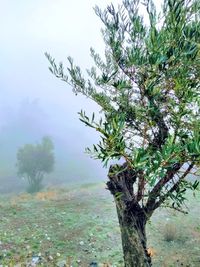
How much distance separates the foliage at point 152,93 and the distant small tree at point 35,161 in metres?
43.8

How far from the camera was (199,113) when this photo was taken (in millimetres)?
7664

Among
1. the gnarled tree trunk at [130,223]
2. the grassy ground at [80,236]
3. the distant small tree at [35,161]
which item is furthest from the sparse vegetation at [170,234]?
the distant small tree at [35,161]

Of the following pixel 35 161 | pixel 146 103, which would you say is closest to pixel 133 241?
pixel 146 103

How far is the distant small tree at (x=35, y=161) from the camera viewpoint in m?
52.6

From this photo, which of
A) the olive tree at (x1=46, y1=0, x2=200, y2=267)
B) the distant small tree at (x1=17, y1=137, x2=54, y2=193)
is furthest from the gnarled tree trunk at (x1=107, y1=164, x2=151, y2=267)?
the distant small tree at (x1=17, y1=137, x2=54, y2=193)

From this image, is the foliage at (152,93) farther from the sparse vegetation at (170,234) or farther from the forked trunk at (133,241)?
the sparse vegetation at (170,234)

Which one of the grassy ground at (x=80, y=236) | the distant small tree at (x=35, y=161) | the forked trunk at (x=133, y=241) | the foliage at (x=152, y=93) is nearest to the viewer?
the foliage at (x=152, y=93)

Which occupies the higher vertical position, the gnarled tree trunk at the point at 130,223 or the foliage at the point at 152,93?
the foliage at the point at 152,93

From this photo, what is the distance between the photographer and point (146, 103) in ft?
25.6

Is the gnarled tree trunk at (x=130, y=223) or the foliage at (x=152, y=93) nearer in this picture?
the foliage at (x=152, y=93)

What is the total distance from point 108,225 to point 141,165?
13630 mm

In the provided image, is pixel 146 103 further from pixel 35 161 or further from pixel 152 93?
pixel 35 161

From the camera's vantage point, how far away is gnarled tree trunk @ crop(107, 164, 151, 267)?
866 cm

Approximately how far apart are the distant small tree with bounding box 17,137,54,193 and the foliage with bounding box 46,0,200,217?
1725 inches
